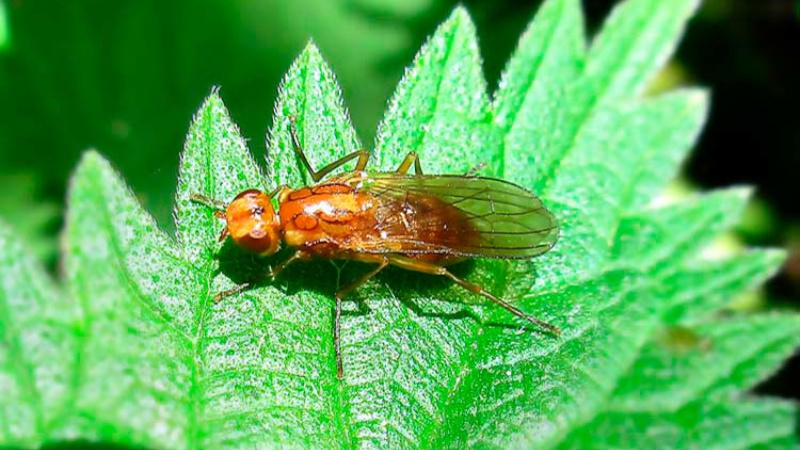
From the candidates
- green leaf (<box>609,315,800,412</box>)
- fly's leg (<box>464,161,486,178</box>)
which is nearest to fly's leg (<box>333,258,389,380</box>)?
fly's leg (<box>464,161,486,178</box>)

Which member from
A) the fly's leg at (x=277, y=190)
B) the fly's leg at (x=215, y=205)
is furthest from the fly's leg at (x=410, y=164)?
the fly's leg at (x=215, y=205)

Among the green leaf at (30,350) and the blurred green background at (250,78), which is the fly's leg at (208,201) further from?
the blurred green background at (250,78)

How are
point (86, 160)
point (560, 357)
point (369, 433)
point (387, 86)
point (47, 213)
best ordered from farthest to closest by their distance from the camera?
point (387, 86) < point (47, 213) < point (560, 357) < point (369, 433) < point (86, 160)

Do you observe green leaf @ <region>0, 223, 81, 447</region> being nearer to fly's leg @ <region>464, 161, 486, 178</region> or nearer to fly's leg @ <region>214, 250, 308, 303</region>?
fly's leg @ <region>214, 250, 308, 303</region>

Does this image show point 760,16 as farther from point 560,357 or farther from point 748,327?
point 560,357

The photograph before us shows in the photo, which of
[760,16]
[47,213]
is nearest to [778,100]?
[760,16]
